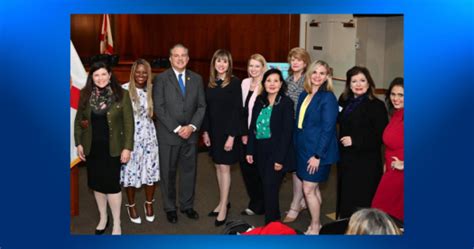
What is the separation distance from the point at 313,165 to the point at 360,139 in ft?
1.03

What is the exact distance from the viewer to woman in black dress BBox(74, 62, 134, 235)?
9.53ft

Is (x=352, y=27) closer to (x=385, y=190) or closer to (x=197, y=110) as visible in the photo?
(x=197, y=110)

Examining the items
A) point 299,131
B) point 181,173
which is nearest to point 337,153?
point 299,131

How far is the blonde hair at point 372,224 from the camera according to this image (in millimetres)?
1553

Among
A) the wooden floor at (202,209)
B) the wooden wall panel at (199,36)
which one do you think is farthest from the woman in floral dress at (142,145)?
the wooden wall panel at (199,36)

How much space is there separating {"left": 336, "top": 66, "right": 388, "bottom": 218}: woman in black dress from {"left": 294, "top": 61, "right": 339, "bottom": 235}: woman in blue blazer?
0.27 ft

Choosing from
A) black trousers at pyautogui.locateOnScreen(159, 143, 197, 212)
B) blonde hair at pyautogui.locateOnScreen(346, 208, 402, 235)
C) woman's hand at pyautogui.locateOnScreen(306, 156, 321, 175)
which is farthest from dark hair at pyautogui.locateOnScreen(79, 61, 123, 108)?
blonde hair at pyautogui.locateOnScreen(346, 208, 402, 235)

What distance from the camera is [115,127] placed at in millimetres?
2980

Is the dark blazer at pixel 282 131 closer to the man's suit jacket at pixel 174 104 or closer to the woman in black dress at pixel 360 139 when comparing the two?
the woman in black dress at pixel 360 139

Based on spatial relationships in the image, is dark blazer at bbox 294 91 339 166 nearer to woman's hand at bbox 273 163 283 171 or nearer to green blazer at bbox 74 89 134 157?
woman's hand at bbox 273 163 283 171

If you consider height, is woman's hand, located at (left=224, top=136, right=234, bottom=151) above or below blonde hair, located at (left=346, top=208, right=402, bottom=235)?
above

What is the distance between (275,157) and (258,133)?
0.62ft

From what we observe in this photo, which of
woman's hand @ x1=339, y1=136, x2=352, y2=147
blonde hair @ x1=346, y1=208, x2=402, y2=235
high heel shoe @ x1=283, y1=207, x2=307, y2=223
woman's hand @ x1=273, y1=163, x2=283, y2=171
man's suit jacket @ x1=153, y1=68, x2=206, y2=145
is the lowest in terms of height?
high heel shoe @ x1=283, y1=207, x2=307, y2=223

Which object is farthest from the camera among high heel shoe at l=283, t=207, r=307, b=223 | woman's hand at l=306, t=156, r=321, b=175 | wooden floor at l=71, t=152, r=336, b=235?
high heel shoe at l=283, t=207, r=307, b=223
